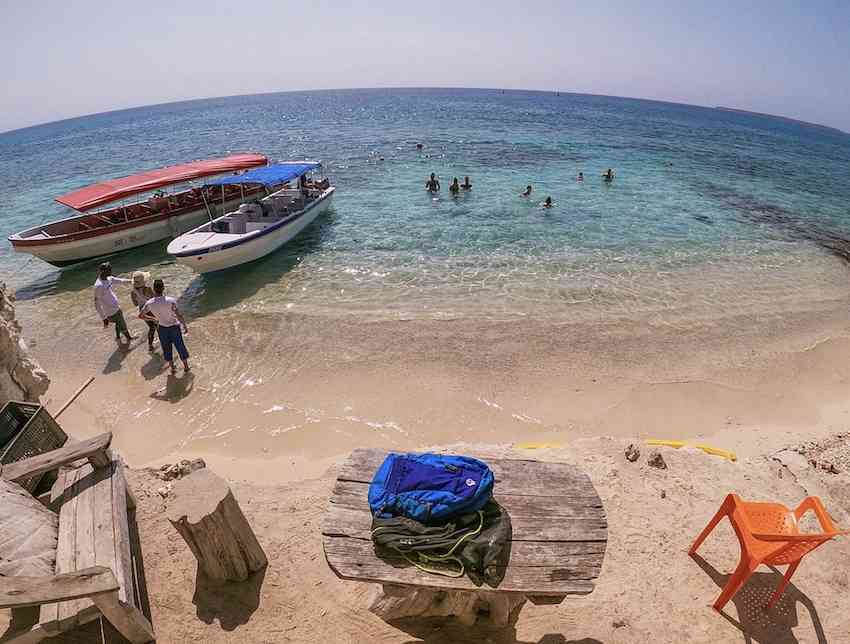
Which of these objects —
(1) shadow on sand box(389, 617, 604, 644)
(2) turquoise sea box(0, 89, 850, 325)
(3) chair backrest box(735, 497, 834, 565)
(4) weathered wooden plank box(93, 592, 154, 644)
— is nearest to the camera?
(4) weathered wooden plank box(93, 592, 154, 644)

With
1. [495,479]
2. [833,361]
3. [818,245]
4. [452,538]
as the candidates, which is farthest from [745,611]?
[818,245]

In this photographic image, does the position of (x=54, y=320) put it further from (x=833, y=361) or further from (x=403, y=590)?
(x=833, y=361)

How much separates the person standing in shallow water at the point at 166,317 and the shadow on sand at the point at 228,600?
18.8 ft

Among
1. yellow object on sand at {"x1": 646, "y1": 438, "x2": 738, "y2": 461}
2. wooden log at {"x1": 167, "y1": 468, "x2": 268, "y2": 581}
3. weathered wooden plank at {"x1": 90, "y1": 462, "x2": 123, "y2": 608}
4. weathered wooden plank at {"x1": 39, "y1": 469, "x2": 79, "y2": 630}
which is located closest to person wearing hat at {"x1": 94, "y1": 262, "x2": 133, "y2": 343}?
weathered wooden plank at {"x1": 39, "y1": 469, "x2": 79, "y2": 630}

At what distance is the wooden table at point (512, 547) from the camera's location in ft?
10.4

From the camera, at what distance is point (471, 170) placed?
1256 inches

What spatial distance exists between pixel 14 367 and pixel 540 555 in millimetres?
8147

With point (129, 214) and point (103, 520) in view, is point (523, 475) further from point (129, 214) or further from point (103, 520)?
point (129, 214)

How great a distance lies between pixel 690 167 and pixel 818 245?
882 inches

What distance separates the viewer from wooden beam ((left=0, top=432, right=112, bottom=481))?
4.65 m

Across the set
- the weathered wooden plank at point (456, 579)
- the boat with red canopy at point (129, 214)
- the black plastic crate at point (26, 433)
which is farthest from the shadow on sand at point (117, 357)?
the weathered wooden plank at point (456, 579)

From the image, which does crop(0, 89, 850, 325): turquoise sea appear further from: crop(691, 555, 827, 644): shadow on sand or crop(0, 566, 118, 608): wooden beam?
crop(0, 566, 118, 608): wooden beam

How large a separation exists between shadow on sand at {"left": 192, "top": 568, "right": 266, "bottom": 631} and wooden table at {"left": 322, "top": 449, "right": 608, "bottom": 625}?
168cm

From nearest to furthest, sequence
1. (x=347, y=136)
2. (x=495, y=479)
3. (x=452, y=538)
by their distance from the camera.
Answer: (x=452, y=538)
(x=495, y=479)
(x=347, y=136)
